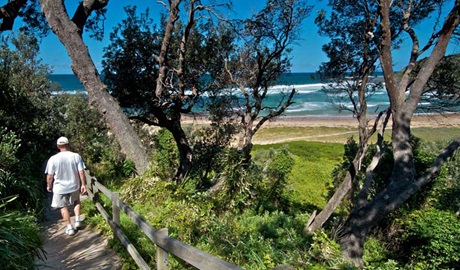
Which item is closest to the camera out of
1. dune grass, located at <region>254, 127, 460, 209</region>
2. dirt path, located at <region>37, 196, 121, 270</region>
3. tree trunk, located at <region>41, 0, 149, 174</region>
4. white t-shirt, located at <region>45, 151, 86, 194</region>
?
dirt path, located at <region>37, 196, 121, 270</region>

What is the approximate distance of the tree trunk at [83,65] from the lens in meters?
6.32

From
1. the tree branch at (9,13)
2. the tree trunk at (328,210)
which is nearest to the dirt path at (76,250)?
the tree branch at (9,13)

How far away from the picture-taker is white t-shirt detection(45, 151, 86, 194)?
573cm

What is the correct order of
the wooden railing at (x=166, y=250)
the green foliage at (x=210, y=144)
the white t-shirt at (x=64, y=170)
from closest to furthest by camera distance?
the wooden railing at (x=166, y=250) < the white t-shirt at (x=64, y=170) < the green foliage at (x=210, y=144)

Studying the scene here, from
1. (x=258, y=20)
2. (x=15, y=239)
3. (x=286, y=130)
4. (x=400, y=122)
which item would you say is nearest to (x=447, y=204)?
(x=400, y=122)

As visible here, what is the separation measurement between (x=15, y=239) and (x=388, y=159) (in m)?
10.7

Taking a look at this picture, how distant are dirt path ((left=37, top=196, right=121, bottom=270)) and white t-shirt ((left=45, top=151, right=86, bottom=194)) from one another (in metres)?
0.81

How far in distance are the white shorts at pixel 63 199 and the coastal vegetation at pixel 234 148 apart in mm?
458

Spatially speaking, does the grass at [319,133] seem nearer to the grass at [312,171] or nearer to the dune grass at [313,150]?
the dune grass at [313,150]

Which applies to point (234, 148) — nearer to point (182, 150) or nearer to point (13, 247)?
point (182, 150)

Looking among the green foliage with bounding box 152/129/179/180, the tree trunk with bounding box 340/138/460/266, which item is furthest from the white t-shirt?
the tree trunk with bounding box 340/138/460/266

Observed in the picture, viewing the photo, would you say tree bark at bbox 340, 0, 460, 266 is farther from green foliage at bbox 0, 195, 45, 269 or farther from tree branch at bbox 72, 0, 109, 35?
tree branch at bbox 72, 0, 109, 35

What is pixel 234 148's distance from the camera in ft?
33.0

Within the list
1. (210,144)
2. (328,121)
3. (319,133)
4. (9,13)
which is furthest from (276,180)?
(328,121)
